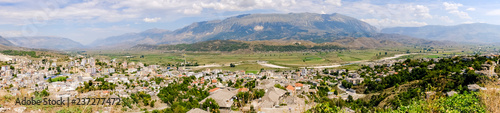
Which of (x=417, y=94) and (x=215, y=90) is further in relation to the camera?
(x=215, y=90)

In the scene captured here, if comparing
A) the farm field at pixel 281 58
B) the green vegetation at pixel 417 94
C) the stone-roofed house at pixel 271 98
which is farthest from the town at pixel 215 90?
the farm field at pixel 281 58

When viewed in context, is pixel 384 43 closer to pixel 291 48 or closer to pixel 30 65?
pixel 291 48

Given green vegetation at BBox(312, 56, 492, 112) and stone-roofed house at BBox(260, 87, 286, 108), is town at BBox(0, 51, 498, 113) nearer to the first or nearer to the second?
stone-roofed house at BBox(260, 87, 286, 108)

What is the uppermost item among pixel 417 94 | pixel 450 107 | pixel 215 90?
pixel 450 107

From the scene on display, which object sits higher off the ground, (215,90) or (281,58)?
(281,58)

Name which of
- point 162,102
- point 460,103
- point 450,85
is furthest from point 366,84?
point 460,103

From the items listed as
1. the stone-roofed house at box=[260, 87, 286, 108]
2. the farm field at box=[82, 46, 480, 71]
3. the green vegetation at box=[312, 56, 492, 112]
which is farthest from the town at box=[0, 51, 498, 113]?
the farm field at box=[82, 46, 480, 71]

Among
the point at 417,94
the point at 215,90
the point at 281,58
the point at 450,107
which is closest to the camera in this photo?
the point at 450,107

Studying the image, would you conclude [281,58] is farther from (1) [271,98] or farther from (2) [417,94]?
(2) [417,94]

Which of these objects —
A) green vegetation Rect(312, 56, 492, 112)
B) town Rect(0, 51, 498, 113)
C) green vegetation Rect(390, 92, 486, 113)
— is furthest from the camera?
town Rect(0, 51, 498, 113)

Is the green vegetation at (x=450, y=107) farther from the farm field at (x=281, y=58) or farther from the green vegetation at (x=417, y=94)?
the farm field at (x=281, y=58)

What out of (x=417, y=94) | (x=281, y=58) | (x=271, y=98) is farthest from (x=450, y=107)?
(x=281, y=58)
